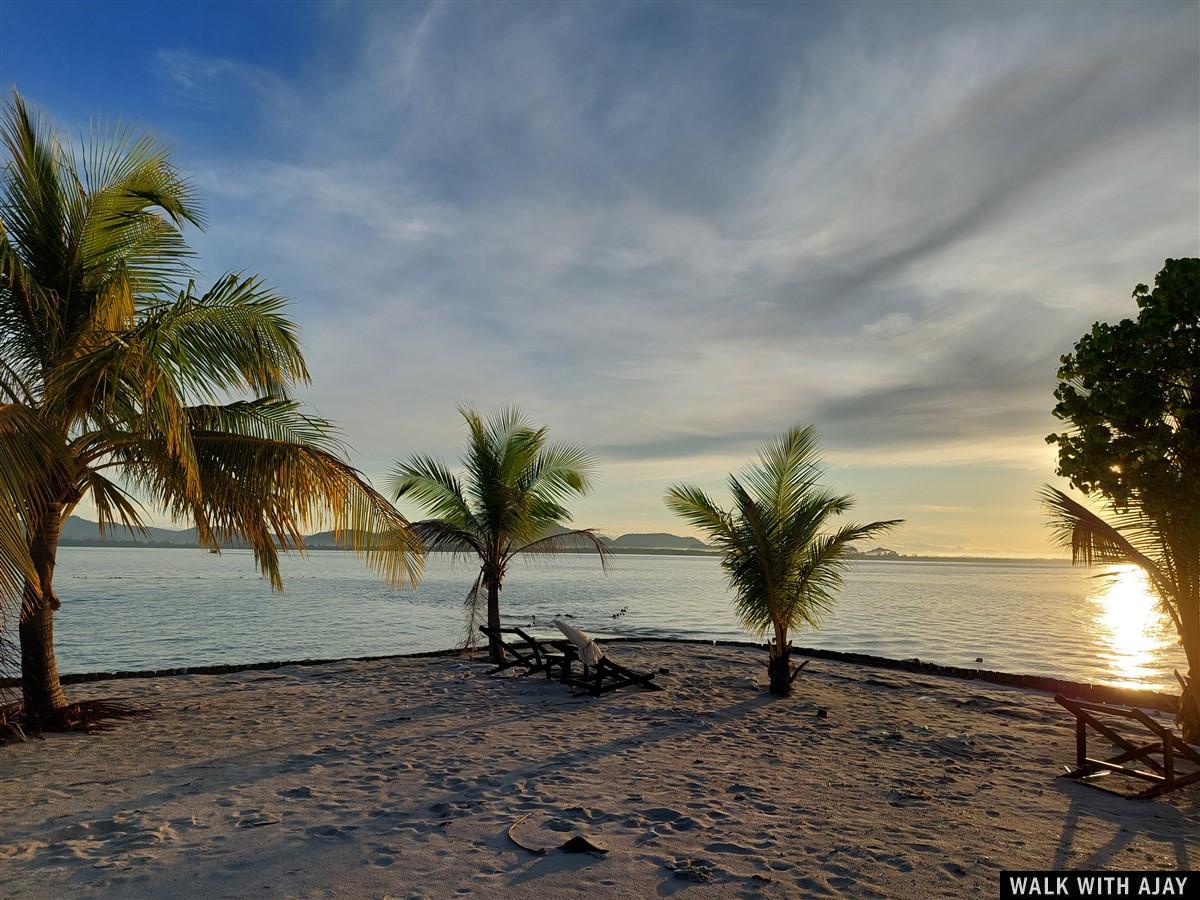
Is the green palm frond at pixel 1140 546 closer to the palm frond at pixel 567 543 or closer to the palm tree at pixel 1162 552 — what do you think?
the palm tree at pixel 1162 552

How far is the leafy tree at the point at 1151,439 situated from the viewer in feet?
23.5

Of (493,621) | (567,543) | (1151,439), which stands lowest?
(493,621)

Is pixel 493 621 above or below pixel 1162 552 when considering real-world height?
below

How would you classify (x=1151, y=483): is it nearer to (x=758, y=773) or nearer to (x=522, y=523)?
(x=758, y=773)

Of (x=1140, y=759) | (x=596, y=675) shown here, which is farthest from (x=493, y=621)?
(x=1140, y=759)

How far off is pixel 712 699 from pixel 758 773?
3.92 meters

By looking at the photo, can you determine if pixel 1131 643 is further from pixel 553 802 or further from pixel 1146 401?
pixel 553 802

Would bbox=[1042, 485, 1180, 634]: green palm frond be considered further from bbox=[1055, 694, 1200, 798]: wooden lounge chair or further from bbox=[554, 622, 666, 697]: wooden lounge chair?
bbox=[554, 622, 666, 697]: wooden lounge chair

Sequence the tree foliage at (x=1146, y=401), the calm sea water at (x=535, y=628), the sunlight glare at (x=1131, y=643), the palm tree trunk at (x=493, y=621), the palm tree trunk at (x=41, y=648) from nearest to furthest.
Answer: the tree foliage at (x=1146, y=401)
the palm tree trunk at (x=41, y=648)
the sunlight glare at (x=1131, y=643)
the palm tree trunk at (x=493, y=621)
the calm sea water at (x=535, y=628)

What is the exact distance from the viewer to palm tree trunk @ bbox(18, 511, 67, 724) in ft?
27.4

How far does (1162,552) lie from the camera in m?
8.33

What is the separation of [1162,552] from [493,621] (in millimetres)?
10503

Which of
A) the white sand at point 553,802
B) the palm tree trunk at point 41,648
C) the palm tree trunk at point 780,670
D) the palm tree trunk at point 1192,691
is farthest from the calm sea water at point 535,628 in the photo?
the palm tree trunk at point 41,648

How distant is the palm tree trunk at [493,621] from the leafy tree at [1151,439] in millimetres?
9379
